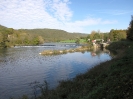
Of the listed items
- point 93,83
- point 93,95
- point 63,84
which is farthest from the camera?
point 63,84

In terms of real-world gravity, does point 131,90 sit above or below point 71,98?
above

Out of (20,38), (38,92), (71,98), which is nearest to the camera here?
(71,98)

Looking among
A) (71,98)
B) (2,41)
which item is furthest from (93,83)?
(2,41)

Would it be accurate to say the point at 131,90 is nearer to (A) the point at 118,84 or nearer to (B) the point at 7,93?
(A) the point at 118,84

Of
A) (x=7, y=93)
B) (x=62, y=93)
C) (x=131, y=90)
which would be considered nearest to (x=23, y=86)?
(x=7, y=93)

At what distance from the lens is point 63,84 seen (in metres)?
16.0

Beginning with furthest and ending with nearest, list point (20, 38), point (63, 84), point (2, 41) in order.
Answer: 1. point (20, 38)
2. point (2, 41)
3. point (63, 84)

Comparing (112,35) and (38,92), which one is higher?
(112,35)

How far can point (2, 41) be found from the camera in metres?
110

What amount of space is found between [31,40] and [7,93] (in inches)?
4989

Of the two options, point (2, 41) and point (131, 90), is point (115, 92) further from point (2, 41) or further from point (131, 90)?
point (2, 41)

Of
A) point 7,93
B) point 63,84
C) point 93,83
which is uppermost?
point 93,83

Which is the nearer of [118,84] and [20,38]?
[118,84]

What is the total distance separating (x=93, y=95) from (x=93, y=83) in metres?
3.75
